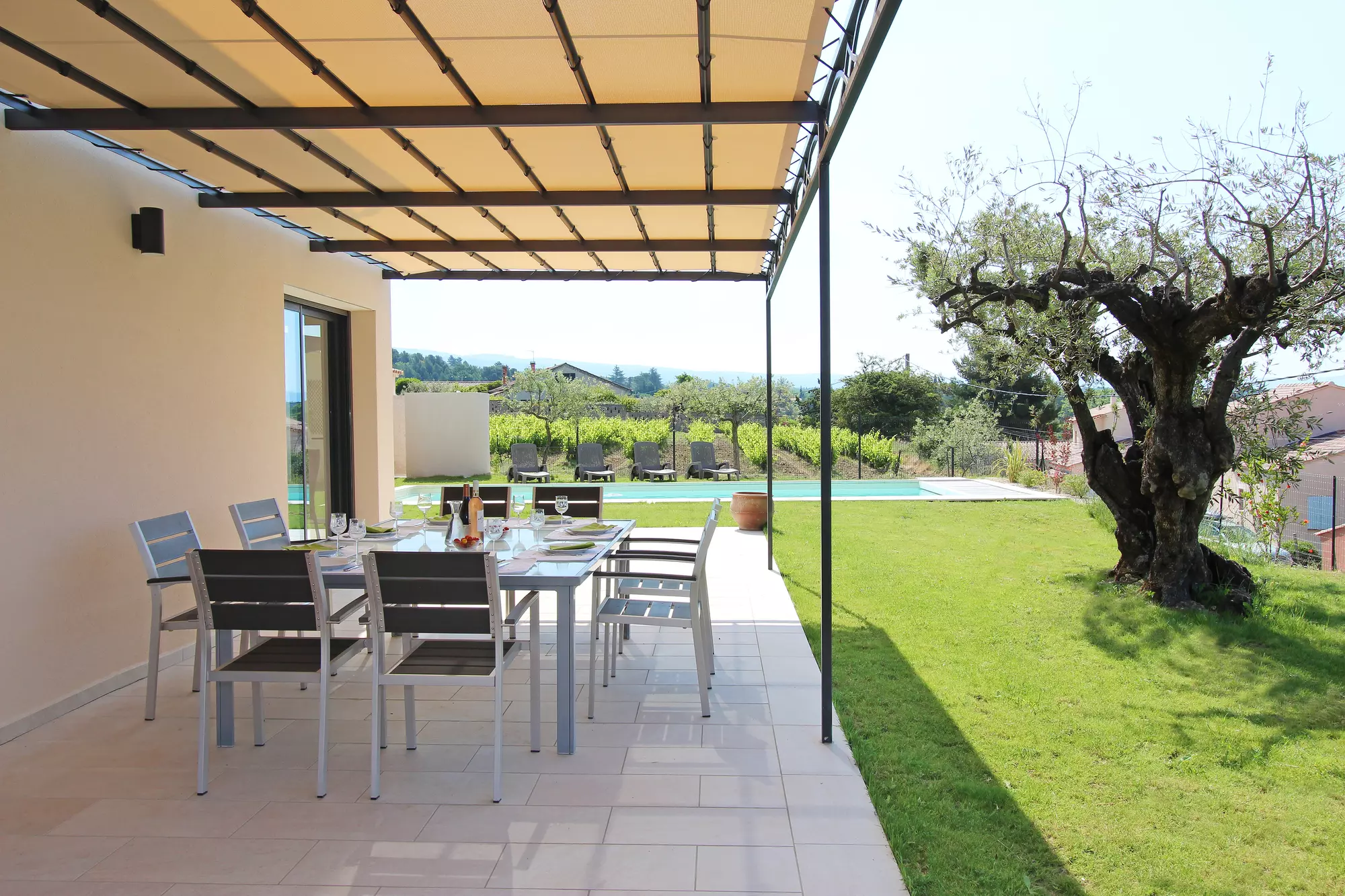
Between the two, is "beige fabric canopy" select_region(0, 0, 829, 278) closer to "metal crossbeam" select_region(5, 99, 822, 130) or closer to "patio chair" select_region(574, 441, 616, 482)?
"metal crossbeam" select_region(5, 99, 822, 130)

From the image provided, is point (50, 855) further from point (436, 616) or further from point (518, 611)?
point (518, 611)

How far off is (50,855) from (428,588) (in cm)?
137

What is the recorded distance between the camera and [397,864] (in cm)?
254

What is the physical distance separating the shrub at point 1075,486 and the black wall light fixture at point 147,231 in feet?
37.5

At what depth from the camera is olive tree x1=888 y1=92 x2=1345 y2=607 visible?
5059 millimetres

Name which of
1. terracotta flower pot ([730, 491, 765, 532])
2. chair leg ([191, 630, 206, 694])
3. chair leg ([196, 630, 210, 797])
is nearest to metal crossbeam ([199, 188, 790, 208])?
chair leg ([191, 630, 206, 694])

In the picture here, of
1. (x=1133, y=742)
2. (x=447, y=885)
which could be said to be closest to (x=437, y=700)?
(x=447, y=885)

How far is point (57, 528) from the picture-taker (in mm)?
3941

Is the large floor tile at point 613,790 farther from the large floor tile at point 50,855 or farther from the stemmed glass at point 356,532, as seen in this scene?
the stemmed glass at point 356,532

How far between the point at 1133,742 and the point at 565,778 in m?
2.45

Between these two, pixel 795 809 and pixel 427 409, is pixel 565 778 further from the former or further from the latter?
pixel 427 409

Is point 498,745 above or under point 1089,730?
above

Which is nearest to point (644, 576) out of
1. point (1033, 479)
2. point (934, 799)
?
point (934, 799)

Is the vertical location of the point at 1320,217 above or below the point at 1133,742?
above
